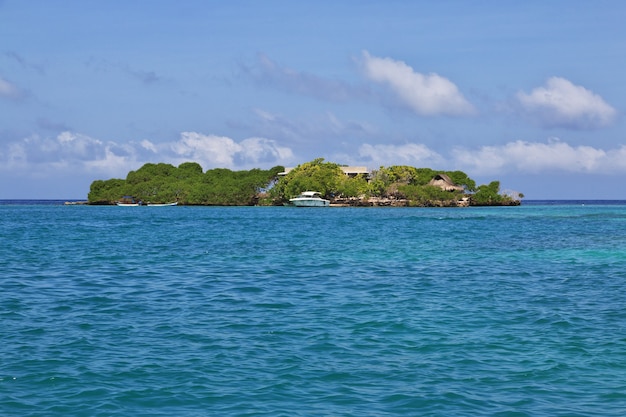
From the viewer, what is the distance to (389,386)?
12.0 m

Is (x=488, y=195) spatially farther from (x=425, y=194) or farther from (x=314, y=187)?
(x=314, y=187)

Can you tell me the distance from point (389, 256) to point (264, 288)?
45.0ft

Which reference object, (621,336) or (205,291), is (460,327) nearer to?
(621,336)

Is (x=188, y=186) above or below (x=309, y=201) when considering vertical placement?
above

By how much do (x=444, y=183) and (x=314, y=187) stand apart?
3018cm

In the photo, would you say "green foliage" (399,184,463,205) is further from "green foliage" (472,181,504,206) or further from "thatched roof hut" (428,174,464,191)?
"green foliage" (472,181,504,206)

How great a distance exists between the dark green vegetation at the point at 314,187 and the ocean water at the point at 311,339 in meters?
130

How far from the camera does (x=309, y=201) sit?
155m

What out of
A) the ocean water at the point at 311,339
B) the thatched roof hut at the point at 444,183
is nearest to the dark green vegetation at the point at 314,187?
the thatched roof hut at the point at 444,183

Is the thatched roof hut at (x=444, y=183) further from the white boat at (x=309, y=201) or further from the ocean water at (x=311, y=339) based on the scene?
the ocean water at (x=311, y=339)

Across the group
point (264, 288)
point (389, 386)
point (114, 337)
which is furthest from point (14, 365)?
point (264, 288)

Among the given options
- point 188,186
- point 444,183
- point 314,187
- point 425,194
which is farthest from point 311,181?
point 188,186

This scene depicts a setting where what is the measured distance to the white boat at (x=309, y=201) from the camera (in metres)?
155

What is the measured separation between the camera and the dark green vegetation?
529 feet
